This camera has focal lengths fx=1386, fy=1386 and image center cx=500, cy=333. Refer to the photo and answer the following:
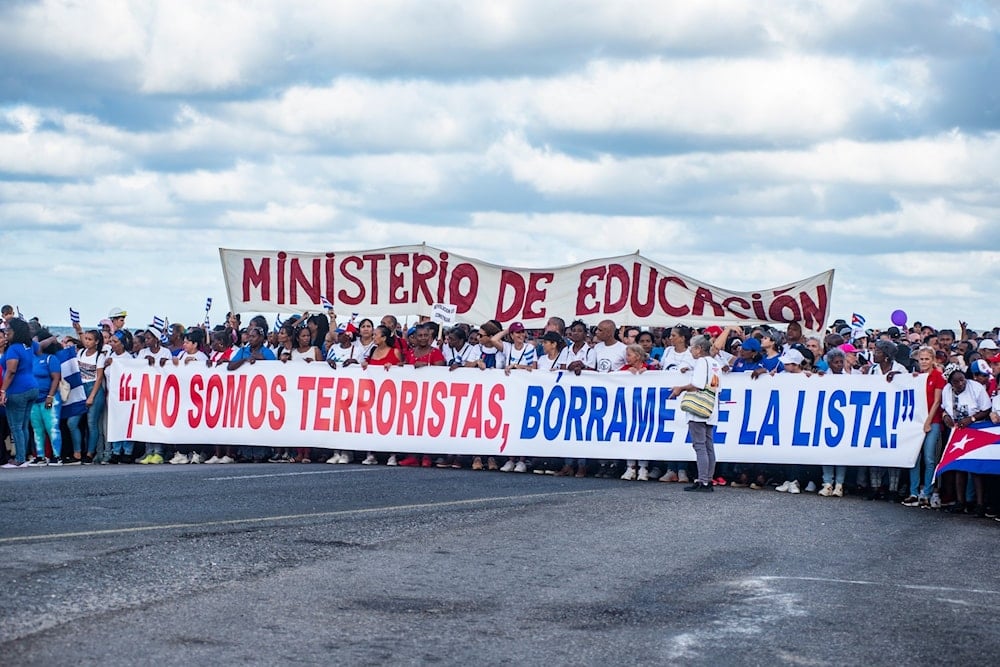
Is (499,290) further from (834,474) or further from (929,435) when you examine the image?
(929,435)

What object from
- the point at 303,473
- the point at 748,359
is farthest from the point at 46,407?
the point at 748,359

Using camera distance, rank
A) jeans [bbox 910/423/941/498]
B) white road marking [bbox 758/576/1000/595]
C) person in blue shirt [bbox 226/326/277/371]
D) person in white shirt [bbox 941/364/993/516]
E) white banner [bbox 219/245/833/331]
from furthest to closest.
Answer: white banner [bbox 219/245/833/331] < person in blue shirt [bbox 226/326/277/371] < jeans [bbox 910/423/941/498] < person in white shirt [bbox 941/364/993/516] < white road marking [bbox 758/576/1000/595]

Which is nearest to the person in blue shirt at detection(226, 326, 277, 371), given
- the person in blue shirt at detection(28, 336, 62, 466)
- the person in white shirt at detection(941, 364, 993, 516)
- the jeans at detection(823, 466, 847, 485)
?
the person in blue shirt at detection(28, 336, 62, 466)

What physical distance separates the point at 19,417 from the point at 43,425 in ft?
1.35

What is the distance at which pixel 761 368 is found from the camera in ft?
57.8

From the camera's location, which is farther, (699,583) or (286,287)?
(286,287)

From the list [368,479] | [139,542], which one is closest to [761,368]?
[368,479]

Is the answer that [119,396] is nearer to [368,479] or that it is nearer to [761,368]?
[368,479]

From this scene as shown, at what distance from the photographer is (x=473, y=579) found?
30.7 feet

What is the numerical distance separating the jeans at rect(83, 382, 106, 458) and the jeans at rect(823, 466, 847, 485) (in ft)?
33.4

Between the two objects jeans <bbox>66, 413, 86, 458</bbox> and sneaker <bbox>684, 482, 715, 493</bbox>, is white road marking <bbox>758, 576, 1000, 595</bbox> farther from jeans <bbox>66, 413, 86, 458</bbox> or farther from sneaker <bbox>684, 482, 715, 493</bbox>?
jeans <bbox>66, 413, 86, 458</bbox>

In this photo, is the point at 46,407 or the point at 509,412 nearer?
the point at 509,412

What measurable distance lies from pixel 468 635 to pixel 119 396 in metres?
13.6

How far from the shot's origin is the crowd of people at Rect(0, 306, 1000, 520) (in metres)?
Answer: 16.4
